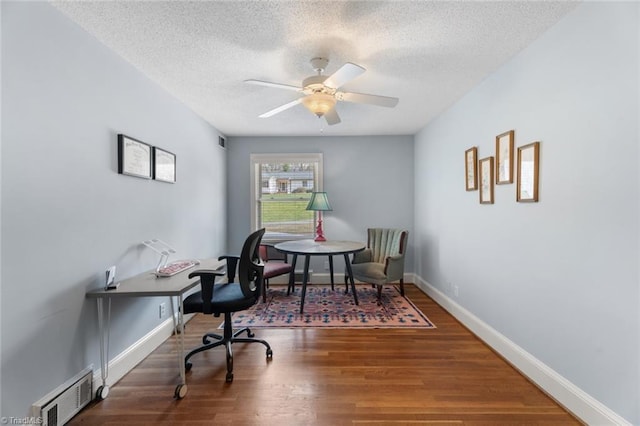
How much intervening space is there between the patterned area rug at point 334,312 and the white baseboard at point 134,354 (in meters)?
0.65

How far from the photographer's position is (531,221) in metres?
2.08

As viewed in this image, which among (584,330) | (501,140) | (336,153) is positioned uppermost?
(336,153)

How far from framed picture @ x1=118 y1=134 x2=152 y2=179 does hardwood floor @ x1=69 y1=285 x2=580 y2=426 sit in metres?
1.53

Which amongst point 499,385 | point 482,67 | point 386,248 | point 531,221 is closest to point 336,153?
point 386,248

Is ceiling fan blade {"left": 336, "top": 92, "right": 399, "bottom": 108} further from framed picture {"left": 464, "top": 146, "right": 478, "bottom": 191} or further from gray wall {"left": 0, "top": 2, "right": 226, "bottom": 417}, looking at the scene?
gray wall {"left": 0, "top": 2, "right": 226, "bottom": 417}

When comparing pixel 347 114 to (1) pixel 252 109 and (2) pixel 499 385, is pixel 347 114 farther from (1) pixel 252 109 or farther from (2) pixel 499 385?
(2) pixel 499 385

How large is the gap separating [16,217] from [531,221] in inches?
119

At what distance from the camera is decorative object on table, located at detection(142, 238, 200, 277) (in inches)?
90.1

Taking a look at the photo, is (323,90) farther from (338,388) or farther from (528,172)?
(338,388)

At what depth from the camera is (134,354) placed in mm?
2314

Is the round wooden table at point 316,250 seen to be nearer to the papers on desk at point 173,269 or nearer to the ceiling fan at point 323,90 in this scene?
the papers on desk at point 173,269

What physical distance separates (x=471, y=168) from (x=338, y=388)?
2.30m

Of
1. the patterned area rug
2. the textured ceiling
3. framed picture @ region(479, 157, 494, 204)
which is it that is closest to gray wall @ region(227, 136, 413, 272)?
the patterned area rug

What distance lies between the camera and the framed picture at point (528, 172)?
2002 millimetres
